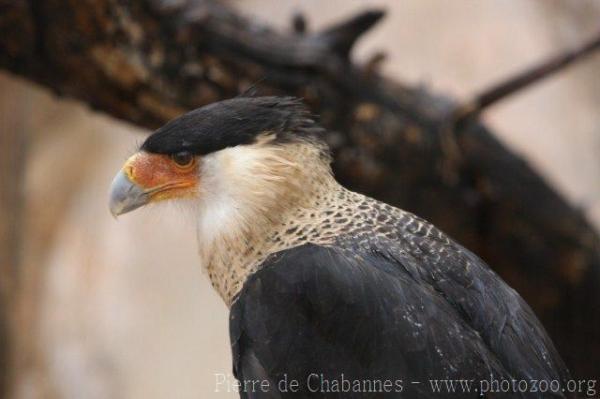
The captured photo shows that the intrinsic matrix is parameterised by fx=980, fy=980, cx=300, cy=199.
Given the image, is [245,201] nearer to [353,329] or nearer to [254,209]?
[254,209]

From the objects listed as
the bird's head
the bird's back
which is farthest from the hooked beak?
the bird's back

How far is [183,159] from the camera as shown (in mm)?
2371

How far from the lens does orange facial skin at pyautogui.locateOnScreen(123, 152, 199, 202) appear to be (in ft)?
7.84

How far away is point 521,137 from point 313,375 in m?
4.43

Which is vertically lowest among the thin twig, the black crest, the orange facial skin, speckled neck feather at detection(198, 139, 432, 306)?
speckled neck feather at detection(198, 139, 432, 306)

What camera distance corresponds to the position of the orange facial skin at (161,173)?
7.84ft

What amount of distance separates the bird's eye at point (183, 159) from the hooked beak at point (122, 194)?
122 mm

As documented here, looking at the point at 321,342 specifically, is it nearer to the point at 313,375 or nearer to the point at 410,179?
the point at 313,375

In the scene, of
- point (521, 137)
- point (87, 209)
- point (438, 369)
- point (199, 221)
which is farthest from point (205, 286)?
point (438, 369)

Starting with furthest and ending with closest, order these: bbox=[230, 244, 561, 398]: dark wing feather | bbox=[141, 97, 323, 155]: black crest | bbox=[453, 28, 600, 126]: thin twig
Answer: bbox=[453, 28, 600, 126]: thin twig, bbox=[141, 97, 323, 155]: black crest, bbox=[230, 244, 561, 398]: dark wing feather

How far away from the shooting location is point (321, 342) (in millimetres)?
2154

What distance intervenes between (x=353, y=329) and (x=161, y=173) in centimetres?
63

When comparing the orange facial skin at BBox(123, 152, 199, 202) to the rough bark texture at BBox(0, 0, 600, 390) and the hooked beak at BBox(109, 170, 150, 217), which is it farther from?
the rough bark texture at BBox(0, 0, 600, 390)

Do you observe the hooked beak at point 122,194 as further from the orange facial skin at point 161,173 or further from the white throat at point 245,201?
the white throat at point 245,201
